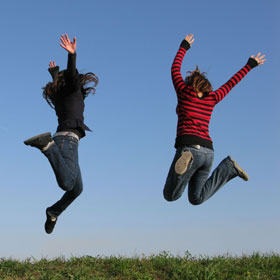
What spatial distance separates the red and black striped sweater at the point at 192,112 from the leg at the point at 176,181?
0.81ft

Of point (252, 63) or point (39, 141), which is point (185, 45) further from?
point (39, 141)

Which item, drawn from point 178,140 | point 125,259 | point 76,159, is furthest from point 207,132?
point 125,259

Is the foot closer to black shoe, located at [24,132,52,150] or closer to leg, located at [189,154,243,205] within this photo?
leg, located at [189,154,243,205]

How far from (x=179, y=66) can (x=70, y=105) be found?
2051 millimetres

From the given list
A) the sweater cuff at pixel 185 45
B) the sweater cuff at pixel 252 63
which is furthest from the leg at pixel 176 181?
the sweater cuff at pixel 252 63

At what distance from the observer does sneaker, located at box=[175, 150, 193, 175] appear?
22.6 feet

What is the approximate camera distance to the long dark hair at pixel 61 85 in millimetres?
7492

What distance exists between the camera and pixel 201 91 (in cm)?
736

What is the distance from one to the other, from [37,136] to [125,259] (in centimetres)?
357

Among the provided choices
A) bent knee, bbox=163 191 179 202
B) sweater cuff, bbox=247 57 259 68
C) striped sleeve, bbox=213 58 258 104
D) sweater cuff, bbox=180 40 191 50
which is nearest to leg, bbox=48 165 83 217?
bent knee, bbox=163 191 179 202

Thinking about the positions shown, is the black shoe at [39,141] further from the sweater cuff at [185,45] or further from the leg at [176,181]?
the sweater cuff at [185,45]

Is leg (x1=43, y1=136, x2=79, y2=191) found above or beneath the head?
beneath

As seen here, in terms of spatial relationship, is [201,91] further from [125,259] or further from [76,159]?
[125,259]

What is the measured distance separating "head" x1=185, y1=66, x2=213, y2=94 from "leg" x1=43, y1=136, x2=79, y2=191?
2.22 meters
